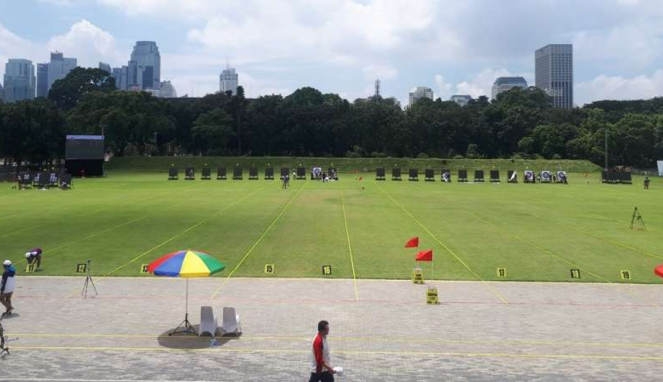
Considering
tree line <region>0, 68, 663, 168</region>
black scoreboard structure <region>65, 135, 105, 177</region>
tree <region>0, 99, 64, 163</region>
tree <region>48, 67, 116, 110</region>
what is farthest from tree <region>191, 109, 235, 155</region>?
tree <region>48, 67, 116, 110</region>

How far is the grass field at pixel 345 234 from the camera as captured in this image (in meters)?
22.9

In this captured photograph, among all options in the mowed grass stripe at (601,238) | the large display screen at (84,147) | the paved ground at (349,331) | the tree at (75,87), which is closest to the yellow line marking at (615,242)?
the mowed grass stripe at (601,238)

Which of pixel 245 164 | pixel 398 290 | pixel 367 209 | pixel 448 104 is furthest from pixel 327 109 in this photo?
pixel 398 290

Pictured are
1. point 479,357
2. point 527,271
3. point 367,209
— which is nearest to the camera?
point 479,357

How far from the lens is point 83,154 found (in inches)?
3346

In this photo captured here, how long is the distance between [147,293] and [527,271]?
13555 mm

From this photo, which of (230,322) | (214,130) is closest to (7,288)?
(230,322)

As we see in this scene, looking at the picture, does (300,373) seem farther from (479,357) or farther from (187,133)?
(187,133)

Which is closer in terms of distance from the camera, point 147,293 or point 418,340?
point 418,340

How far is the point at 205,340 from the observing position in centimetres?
1422

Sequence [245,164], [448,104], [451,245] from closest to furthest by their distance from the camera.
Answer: [451,245] < [245,164] < [448,104]

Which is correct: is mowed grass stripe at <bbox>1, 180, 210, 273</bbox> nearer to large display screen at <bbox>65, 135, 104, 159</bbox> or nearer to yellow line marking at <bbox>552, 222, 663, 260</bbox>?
yellow line marking at <bbox>552, 222, 663, 260</bbox>

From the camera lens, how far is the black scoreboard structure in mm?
83875

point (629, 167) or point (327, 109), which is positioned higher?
point (327, 109)
